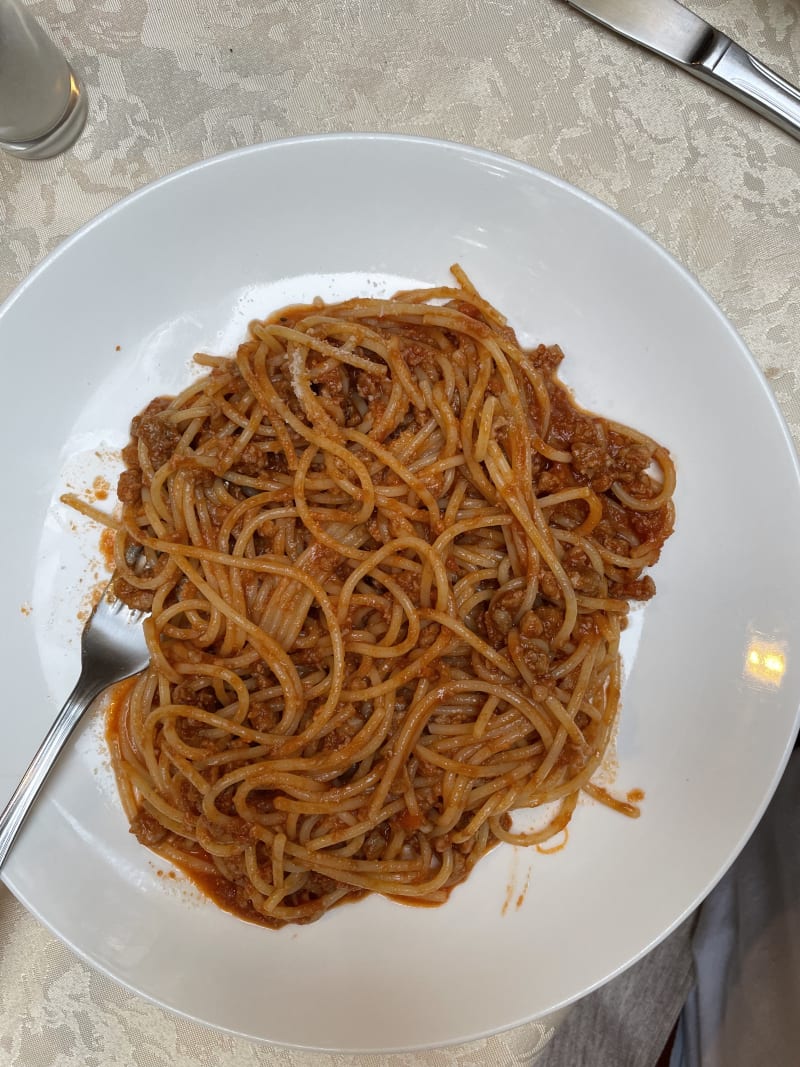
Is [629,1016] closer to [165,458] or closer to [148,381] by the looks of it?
[165,458]

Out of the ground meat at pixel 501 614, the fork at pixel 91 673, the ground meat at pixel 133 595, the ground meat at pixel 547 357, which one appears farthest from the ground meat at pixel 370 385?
the fork at pixel 91 673

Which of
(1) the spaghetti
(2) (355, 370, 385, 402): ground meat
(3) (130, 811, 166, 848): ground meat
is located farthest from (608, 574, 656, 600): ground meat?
(3) (130, 811, 166, 848): ground meat

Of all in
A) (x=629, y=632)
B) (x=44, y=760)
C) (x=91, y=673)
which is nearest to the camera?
(x=44, y=760)

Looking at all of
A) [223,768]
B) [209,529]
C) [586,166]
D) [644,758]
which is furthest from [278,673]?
[586,166]

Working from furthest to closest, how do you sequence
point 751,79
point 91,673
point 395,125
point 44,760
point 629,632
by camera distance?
point 395,125, point 751,79, point 629,632, point 91,673, point 44,760

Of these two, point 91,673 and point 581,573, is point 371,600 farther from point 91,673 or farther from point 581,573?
point 91,673

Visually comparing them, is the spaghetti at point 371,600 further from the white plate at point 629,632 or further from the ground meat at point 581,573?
the white plate at point 629,632

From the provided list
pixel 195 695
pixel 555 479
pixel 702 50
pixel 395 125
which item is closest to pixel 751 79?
pixel 702 50
